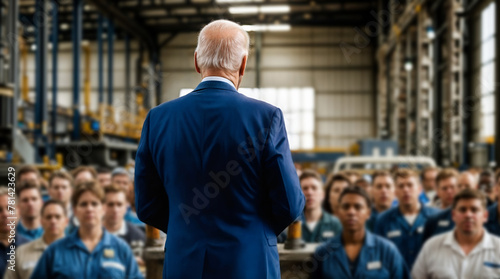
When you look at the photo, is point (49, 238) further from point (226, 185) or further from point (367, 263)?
point (226, 185)

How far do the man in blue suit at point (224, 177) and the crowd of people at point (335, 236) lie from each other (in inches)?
74.7

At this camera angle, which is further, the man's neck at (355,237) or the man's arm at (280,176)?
the man's neck at (355,237)

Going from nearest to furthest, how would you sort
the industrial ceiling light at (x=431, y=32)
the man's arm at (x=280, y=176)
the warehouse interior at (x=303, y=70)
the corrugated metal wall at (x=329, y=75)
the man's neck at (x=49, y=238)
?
the man's arm at (x=280, y=176) → the man's neck at (x=49, y=238) → the warehouse interior at (x=303, y=70) → the industrial ceiling light at (x=431, y=32) → the corrugated metal wall at (x=329, y=75)

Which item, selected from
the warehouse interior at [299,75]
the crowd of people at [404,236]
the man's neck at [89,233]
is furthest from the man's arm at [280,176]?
the man's neck at [89,233]

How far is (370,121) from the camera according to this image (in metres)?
27.8

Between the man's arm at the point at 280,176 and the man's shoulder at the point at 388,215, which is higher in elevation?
the man's arm at the point at 280,176

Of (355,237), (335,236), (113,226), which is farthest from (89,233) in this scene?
(355,237)

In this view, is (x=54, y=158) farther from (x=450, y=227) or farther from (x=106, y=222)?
(x=450, y=227)

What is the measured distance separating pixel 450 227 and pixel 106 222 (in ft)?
11.1

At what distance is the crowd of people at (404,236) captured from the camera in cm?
414

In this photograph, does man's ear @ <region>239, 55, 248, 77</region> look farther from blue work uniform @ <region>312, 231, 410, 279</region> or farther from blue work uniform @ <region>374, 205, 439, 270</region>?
blue work uniform @ <region>374, 205, 439, 270</region>

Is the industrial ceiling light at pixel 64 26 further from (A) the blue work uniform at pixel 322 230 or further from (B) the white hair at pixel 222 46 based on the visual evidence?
(B) the white hair at pixel 222 46

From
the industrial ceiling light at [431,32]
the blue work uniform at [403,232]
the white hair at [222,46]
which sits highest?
the industrial ceiling light at [431,32]

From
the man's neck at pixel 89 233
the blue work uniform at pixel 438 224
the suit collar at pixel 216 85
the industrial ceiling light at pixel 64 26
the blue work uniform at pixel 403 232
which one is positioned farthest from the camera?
the industrial ceiling light at pixel 64 26
